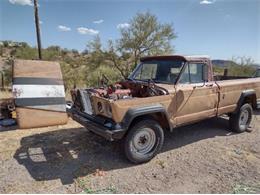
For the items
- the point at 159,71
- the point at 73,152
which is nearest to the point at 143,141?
the point at 73,152

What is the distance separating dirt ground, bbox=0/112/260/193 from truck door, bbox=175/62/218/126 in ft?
2.37

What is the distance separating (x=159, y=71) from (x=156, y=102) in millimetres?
1233

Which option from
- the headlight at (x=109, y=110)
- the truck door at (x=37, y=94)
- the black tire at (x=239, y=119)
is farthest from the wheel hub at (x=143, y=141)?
the truck door at (x=37, y=94)

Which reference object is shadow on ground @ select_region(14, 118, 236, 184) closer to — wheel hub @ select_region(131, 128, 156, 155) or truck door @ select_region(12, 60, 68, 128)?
wheel hub @ select_region(131, 128, 156, 155)

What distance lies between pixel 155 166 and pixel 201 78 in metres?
2.27

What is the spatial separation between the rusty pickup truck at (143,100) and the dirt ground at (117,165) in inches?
17.1

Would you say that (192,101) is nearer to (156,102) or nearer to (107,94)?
(156,102)

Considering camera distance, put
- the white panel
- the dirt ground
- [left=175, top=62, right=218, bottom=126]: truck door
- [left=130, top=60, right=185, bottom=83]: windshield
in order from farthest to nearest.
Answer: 1. the white panel
2. [left=130, top=60, right=185, bottom=83]: windshield
3. [left=175, top=62, right=218, bottom=126]: truck door
4. the dirt ground

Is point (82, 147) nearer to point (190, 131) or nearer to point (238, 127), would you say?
point (190, 131)

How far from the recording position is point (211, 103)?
5.17 meters

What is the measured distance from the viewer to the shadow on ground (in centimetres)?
383

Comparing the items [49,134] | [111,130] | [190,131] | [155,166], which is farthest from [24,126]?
[190,131]

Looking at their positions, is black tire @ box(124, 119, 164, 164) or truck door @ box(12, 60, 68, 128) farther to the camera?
truck door @ box(12, 60, 68, 128)

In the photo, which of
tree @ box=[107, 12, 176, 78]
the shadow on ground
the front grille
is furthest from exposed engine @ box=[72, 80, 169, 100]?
tree @ box=[107, 12, 176, 78]
